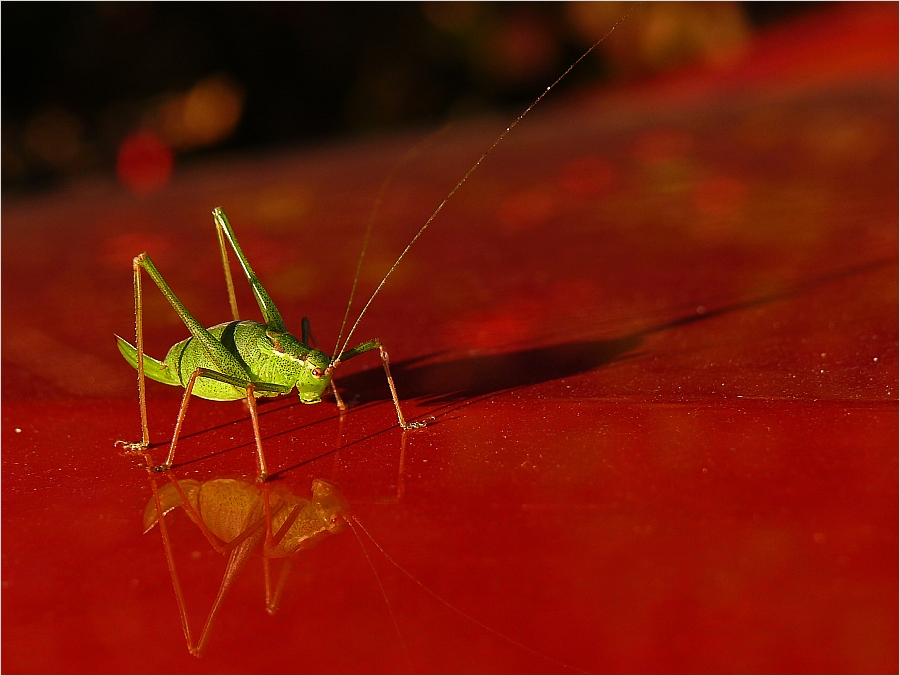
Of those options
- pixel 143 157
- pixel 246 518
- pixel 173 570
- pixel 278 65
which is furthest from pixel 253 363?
pixel 278 65

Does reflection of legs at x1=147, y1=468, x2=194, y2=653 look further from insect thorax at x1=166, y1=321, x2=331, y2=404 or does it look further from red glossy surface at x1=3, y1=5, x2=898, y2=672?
insect thorax at x1=166, y1=321, x2=331, y2=404

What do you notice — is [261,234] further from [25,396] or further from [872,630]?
[872,630]

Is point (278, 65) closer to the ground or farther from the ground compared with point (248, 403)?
farther from the ground

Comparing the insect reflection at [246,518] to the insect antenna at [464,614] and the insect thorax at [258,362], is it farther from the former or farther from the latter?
the insect thorax at [258,362]

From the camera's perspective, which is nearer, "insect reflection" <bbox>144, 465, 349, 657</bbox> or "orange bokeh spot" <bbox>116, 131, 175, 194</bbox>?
"insect reflection" <bbox>144, 465, 349, 657</bbox>

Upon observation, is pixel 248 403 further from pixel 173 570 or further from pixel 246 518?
pixel 173 570

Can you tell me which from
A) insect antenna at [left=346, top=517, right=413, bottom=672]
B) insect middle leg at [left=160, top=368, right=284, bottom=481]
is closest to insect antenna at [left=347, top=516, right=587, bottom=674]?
insect antenna at [left=346, top=517, right=413, bottom=672]

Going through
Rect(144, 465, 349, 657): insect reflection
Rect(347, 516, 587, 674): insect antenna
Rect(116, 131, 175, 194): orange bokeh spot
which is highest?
Rect(116, 131, 175, 194): orange bokeh spot

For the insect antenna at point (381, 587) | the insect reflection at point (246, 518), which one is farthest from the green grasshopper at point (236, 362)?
the insect antenna at point (381, 587)
